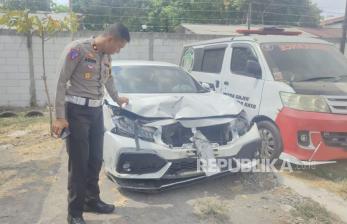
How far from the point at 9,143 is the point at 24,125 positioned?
148cm

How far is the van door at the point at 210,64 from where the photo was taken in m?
6.69

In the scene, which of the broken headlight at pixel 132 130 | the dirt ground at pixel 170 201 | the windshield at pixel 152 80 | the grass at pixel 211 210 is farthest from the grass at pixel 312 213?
the windshield at pixel 152 80

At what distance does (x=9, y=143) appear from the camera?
6.67 m

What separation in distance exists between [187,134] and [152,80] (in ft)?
4.65

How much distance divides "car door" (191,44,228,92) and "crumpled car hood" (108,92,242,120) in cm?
196

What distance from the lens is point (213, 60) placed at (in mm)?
6973

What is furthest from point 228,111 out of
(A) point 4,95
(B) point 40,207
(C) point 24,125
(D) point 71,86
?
(A) point 4,95

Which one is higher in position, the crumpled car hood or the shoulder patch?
the shoulder patch

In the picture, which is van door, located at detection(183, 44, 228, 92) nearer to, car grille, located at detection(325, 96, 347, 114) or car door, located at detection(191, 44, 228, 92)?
car door, located at detection(191, 44, 228, 92)

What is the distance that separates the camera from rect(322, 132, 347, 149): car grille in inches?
192

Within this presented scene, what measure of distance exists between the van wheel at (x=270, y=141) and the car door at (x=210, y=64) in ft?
4.65

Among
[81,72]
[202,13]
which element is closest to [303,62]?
[81,72]

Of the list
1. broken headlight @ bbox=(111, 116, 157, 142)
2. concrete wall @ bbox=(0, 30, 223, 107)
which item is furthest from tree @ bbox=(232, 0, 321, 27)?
broken headlight @ bbox=(111, 116, 157, 142)

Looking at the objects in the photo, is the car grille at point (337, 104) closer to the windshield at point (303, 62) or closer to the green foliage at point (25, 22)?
the windshield at point (303, 62)
